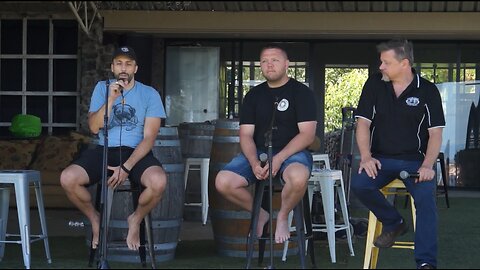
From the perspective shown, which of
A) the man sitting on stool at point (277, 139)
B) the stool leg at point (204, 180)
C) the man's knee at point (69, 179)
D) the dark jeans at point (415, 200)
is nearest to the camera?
the dark jeans at point (415, 200)

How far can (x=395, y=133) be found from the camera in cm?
512

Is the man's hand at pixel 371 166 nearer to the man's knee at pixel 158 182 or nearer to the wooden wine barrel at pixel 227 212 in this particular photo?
the wooden wine barrel at pixel 227 212

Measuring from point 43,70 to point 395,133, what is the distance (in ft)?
23.9

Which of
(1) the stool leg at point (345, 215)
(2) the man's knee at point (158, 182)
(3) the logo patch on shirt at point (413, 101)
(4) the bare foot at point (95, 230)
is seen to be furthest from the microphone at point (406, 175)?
(4) the bare foot at point (95, 230)

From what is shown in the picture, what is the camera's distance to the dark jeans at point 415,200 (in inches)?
192

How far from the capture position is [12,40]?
1134cm

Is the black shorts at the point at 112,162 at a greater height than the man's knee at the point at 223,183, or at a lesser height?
greater

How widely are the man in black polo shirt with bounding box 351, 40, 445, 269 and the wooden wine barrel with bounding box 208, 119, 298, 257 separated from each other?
103 centimetres

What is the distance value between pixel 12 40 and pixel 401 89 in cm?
747

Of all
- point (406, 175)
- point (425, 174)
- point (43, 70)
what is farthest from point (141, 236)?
point (43, 70)

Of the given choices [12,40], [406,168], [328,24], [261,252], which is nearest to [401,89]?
[406,168]

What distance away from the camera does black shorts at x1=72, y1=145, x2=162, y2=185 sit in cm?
529

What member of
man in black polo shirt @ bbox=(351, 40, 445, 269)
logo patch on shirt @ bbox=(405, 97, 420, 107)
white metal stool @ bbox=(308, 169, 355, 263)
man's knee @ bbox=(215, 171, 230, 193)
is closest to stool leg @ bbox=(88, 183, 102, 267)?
man's knee @ bbox=(215, 171, 230, 193)

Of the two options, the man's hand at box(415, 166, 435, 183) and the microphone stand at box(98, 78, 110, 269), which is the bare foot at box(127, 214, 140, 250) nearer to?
the microphone stand at box(98, 78, 110, 269)
